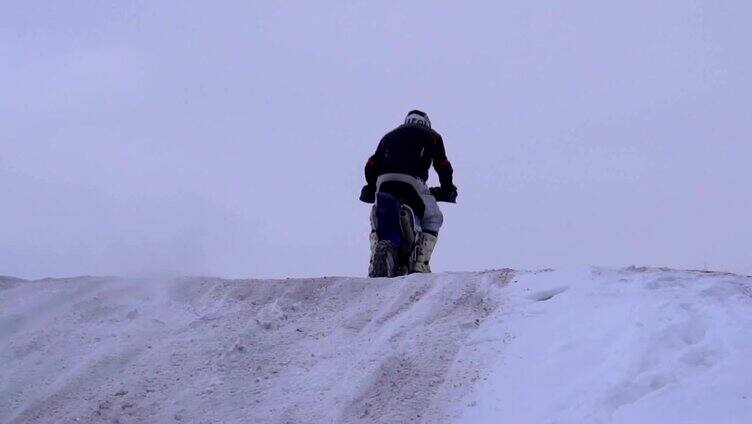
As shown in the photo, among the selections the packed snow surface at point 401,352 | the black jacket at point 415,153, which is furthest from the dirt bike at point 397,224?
the packed snow surface at point 401,352

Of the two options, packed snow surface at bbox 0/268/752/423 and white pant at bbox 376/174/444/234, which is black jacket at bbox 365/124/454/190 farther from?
packed snow surface at bbox 0/268/752/423

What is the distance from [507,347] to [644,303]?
87 cm

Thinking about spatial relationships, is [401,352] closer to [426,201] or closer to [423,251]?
[423,251]

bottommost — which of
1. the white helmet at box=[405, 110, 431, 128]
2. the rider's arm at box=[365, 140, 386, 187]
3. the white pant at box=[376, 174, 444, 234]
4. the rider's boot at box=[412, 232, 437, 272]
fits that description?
the rider's boot at box=[412, 232, 437, 272]

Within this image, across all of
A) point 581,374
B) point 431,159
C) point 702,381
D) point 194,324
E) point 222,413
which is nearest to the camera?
point 702,381

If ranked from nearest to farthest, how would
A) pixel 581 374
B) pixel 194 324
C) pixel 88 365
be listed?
pixel 581 374 → pixel 88 365 → pixel 194 324

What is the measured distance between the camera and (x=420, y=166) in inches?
386

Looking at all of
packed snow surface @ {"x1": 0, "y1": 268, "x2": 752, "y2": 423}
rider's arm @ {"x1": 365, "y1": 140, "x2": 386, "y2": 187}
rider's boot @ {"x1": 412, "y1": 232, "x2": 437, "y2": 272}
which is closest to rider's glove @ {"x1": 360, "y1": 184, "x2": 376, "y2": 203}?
rider's arm @ {"x1": 365, "y1": 140, "x2": 386, "y2": 187}

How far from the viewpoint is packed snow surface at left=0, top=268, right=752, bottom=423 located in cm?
503

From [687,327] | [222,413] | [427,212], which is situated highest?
[427,212]

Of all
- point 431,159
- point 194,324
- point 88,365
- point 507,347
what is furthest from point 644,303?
point 431,159

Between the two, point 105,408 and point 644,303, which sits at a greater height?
point 644,303

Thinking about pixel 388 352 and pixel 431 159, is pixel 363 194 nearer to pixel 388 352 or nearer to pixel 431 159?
pixel 431 159

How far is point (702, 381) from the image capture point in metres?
4.84
